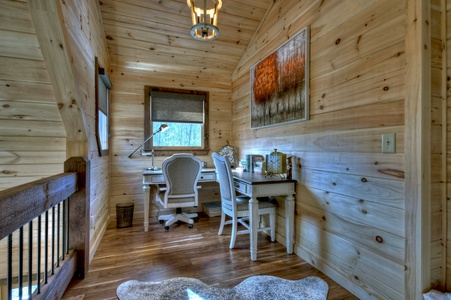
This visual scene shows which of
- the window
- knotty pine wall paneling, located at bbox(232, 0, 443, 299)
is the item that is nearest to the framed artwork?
knotty pine wall paneling, located at bbox(232, 0, 443, 299)

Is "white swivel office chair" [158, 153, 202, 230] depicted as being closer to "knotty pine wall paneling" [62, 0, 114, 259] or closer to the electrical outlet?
"knotty pine wall paneling" [62, 0, 114, 259]

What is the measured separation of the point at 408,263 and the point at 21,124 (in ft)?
9.28

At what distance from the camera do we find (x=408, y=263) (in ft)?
4.38

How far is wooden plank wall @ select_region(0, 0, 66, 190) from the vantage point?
137cm

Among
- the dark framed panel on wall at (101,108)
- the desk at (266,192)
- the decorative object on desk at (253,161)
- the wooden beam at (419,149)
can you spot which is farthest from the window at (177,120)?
the wooden beam at (419,149)

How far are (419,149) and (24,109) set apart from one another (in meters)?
2.64

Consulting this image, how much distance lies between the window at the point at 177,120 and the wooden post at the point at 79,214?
1661 mm

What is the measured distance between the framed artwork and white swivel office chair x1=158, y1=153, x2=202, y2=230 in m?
1.02

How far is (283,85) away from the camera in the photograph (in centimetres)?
253

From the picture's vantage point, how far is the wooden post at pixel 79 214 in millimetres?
1848

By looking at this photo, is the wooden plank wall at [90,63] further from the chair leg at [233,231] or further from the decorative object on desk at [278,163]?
the decorative object on desk at [278,163]

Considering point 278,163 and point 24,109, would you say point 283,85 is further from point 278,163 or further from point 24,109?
point 24,109

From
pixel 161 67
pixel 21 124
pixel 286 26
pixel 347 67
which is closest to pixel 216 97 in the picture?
pixel 161 67

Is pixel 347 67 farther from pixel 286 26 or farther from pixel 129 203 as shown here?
pixel 129 203
